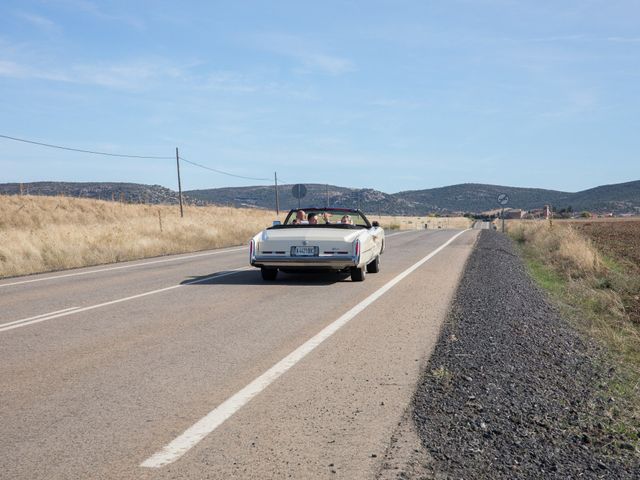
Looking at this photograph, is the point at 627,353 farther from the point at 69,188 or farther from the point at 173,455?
the point at 69,188

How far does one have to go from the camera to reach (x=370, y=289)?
11820 millimetres

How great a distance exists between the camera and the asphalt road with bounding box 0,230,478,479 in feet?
12.8

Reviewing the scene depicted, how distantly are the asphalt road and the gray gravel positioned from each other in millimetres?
292

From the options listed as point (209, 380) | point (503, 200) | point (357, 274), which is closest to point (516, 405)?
point (209, 380)

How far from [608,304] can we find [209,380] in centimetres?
757

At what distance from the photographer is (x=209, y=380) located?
5629mm

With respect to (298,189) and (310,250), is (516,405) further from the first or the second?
(298,189)

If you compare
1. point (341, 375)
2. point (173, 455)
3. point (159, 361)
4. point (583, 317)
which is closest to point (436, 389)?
point (341, 375)

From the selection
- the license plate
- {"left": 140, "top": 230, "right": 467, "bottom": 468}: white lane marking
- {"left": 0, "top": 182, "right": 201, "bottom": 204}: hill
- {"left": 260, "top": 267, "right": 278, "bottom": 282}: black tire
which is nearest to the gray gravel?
{"left": 140, "top": 230, "right": 467, "bottom": 468}: white lane marking

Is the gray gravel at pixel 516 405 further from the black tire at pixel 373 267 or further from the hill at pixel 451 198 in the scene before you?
the hill at pixel 451 198

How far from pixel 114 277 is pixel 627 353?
10.5m

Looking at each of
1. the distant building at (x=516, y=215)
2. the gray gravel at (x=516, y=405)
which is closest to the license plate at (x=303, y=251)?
the gray gravel at (x=516, y=405)

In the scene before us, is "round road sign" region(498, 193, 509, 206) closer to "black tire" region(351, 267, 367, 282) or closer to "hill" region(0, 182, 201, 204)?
"black tire" region(351, 267, 367, 282)

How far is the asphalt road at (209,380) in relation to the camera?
390 cm
